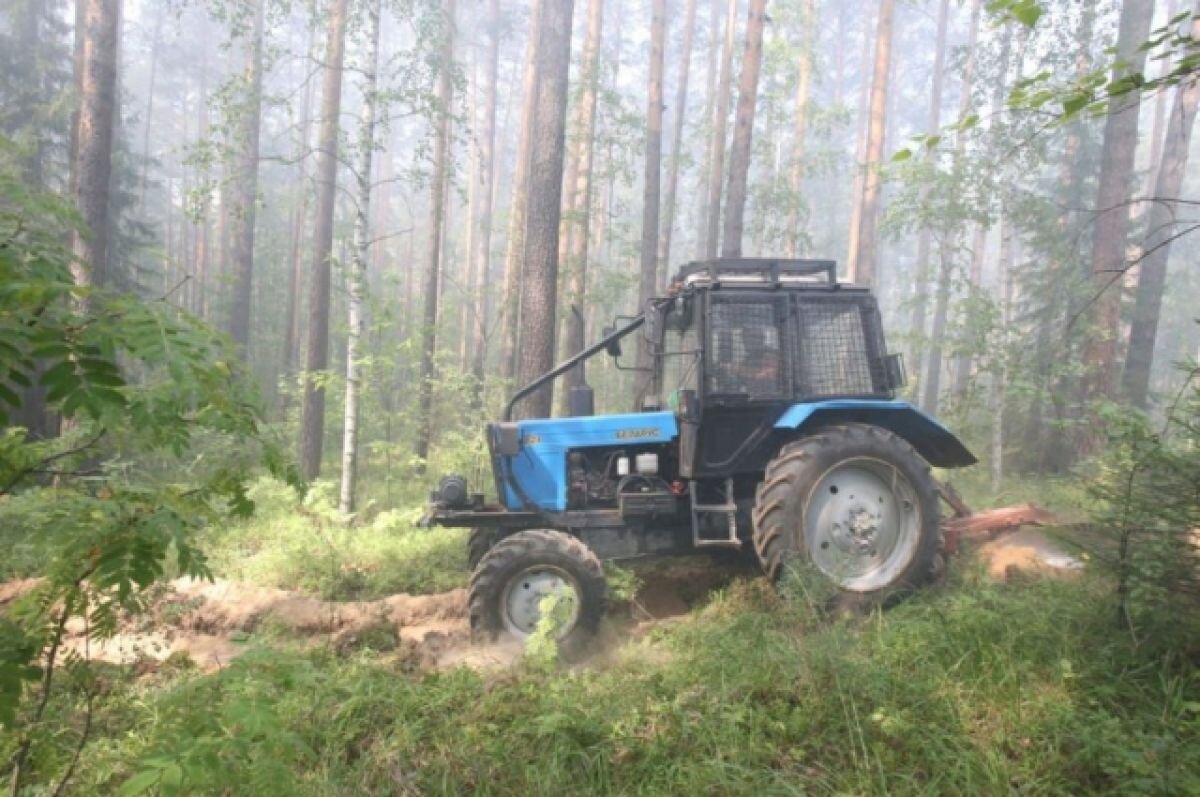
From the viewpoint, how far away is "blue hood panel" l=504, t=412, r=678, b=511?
500cm

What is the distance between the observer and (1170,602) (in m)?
2.98

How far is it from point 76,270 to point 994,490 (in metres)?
11.9

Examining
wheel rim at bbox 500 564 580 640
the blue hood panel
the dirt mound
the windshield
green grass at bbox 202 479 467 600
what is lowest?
green grass at bbox 202 479 467 600

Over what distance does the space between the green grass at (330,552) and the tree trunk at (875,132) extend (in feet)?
33.7

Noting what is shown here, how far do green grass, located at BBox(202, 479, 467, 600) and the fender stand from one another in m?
3.18

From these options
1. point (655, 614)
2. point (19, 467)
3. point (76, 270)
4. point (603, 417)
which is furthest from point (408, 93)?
point (19, 467)

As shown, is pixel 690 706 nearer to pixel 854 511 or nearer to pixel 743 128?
pixel 854 511

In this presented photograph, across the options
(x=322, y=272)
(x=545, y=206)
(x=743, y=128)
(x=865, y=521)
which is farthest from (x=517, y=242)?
(x=865, y=521)

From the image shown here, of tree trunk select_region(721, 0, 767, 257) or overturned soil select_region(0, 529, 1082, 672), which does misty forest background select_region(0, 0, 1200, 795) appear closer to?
tree trunk select_region(721, 0, 767, 257)

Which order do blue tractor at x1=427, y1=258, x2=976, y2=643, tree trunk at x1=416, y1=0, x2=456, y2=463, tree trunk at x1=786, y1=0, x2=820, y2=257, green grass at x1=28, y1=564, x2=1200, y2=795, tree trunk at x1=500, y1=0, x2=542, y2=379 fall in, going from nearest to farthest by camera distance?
green grass at x1=28, y1=564, x2=1200, y2=795
blue tractor at x1=427, y1=258, x2=976, y2=643
tree trunk at x1=416, y1=0, x2=456, y2=463
tree trunk at x1=500, y1=0, x2=542, y2=379
tree trunk at x1=786, y1=0, x2=820, y2=257

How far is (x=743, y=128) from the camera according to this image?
412 inches

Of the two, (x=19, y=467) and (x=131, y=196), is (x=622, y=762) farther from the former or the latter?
(x=131, y=196)

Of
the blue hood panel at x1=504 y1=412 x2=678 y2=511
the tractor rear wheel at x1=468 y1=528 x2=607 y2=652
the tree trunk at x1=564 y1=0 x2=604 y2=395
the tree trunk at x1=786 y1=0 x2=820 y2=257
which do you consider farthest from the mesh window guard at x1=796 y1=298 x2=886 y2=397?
the tree trunk at x1=786 y1=0 x2=820 y2=257

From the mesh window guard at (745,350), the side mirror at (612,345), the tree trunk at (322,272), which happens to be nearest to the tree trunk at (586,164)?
the tree trunk at (322,272)
